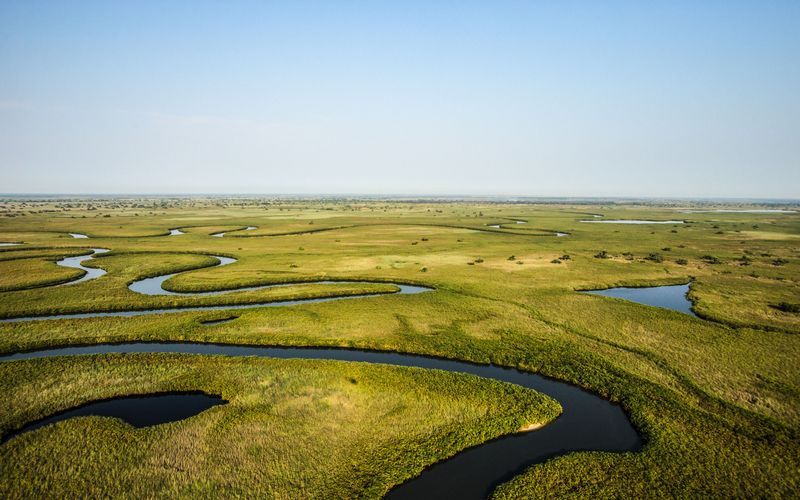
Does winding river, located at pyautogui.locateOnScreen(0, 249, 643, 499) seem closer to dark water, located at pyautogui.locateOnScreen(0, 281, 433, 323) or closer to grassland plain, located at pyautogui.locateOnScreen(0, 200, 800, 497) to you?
grassland plain, located at pyautogui.locateOnScreen(0, 200, 800, 497)

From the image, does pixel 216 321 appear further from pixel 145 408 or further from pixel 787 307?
pixel 787 307

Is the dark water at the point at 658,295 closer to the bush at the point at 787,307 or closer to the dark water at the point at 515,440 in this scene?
the bush at the point at 787,307

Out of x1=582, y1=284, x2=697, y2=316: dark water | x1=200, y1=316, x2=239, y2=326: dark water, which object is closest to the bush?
x1=582, y1=284, x2=697, y2=316: dark water

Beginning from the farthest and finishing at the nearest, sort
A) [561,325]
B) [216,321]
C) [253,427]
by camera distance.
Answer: [216,321], [561,325], [253,427]

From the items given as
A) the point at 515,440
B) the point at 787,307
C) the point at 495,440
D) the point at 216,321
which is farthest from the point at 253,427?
the point at 787,307

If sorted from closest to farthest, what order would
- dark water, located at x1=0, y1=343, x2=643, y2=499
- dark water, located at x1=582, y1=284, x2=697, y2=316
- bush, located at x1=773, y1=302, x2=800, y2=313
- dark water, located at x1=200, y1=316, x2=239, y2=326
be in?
dark water, located at x1=0, y1=343, x2=643, y2=499 → dark water, located at x1=200, y1=316, x2=239, y2=326 → bush, located at x1=773, y1=302, x2=800, y2=313 → dark water, located at x1=582, y1=284, x2=697, y2=316
